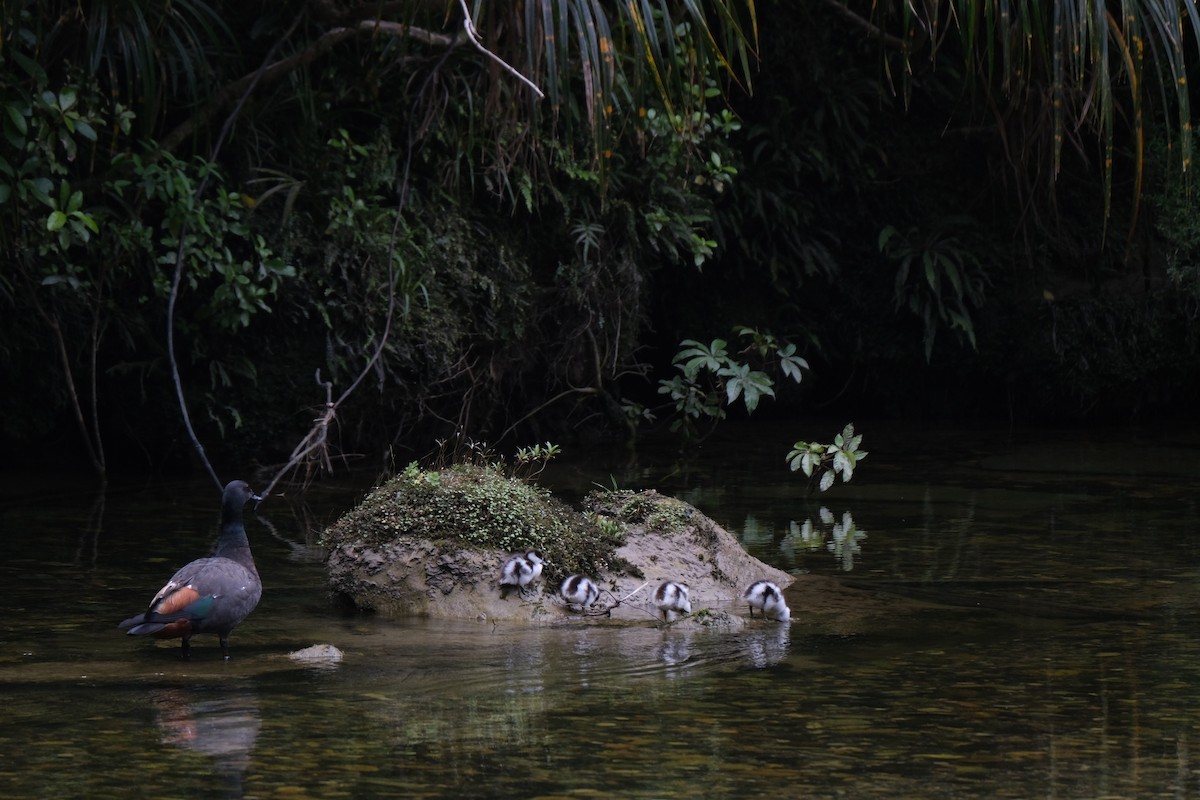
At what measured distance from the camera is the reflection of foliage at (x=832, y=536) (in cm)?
814

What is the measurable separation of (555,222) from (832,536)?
437 centimetres

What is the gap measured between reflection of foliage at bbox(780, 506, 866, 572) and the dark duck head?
326cm

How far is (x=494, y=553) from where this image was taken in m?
6.73

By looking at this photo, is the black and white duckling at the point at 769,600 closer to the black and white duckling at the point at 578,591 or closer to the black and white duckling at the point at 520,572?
the black and white duckling at the point at 578,591

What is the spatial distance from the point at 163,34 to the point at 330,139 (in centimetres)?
145

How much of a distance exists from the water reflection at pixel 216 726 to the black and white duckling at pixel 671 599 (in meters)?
2.09

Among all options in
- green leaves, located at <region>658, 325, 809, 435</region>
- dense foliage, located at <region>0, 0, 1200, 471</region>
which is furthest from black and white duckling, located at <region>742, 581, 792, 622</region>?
green leaves, located at <region>658, 325, 809, 435</region>

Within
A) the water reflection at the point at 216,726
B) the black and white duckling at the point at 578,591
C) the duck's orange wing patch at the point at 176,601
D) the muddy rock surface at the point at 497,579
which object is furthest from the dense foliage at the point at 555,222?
the water reflection at the point at 216,726

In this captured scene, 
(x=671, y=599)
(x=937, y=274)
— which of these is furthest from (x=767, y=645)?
(x=937, y=274)

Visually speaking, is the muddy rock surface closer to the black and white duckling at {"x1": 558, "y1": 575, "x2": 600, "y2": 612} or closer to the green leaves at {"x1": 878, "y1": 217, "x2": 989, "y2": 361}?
the black and white duckling at {"x1": 558, "y1": 575, "x2": 600, "y2": 612}

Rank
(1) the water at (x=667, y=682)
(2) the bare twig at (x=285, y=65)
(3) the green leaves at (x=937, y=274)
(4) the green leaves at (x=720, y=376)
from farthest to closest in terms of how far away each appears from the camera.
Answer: (3) the green leaves at (x=937, y=274) → (4) the green leaves at (x=720, y=376) → (2) the bare twig at (x=285, y=65) → (1) the water at (x=667, y=682)

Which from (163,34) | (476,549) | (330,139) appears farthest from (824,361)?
(476,549)

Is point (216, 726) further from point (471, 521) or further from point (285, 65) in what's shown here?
point (285, 65)

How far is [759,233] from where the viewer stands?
1378cm
